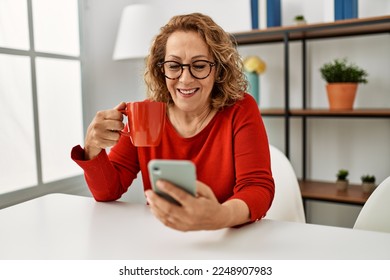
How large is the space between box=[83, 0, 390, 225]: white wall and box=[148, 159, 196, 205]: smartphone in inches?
82.7

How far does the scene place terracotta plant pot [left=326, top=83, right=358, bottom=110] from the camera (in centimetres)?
237

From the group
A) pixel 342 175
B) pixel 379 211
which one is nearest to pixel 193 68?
pixel 379 211

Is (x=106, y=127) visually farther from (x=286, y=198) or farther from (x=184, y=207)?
(x=286, y=198)

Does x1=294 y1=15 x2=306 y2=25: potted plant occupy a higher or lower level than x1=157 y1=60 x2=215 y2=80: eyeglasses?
higher

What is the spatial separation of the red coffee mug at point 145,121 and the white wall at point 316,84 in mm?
1824

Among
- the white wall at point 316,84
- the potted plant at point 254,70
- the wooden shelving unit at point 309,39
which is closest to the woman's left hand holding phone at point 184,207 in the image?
the wooden shelving unit at point 309,39

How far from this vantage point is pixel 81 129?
9.71ft

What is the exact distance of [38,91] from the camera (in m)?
2.55

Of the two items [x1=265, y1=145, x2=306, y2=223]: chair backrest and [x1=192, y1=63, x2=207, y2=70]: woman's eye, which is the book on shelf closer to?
[x1=265, y1=145, x2=306, y2=223]: chair backrest

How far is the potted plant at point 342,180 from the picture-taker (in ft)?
8.11

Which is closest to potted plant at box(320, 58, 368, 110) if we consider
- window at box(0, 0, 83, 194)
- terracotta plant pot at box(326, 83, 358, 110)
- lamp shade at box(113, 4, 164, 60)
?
terracotta plant pot at box(326, 83, 358, 110)

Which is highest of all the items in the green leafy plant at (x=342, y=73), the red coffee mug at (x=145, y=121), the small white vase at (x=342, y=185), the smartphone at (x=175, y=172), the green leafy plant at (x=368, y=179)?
the green leafy plant at (x=342, y=73)

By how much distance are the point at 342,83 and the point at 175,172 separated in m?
1.91

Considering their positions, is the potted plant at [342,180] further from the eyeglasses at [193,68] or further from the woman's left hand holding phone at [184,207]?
the woman's left hand holding phone at [184,207]
